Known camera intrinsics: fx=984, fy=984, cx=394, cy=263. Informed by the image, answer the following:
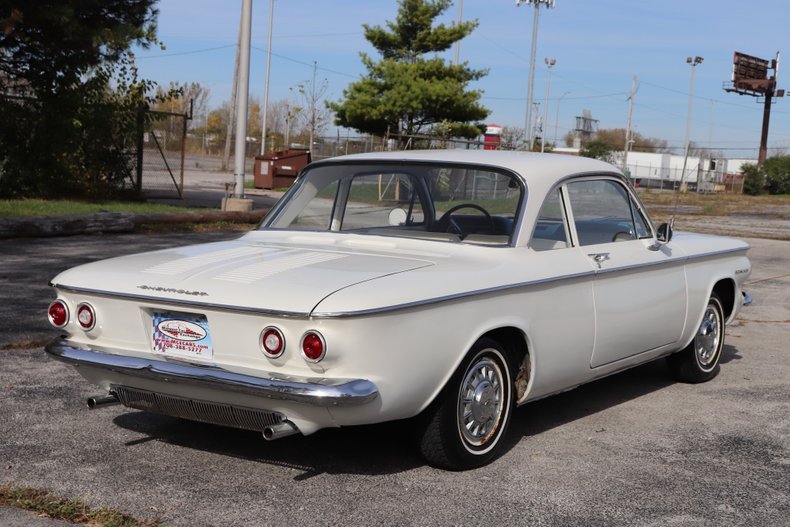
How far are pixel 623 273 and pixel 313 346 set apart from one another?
2.44 m

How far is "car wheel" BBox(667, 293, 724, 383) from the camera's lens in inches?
272

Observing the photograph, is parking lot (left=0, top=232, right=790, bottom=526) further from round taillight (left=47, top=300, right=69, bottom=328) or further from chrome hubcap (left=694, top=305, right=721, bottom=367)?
round taillight (left=47, top=300, right=69, bottom=328)

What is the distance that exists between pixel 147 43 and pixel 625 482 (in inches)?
672

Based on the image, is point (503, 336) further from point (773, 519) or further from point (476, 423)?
point (773, 519)

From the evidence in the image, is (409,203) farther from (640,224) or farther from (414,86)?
(414,86)

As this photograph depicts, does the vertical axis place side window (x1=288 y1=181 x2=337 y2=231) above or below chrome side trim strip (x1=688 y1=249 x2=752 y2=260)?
above

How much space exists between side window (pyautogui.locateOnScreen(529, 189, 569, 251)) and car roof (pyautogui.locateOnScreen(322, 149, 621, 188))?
107 mm

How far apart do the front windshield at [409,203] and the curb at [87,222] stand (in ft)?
29.0

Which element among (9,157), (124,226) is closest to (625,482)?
(124,226)

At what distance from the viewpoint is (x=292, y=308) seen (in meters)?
4.09

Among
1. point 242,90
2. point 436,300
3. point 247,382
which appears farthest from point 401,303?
point 242,90

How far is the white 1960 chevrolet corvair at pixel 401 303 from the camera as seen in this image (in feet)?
13.7

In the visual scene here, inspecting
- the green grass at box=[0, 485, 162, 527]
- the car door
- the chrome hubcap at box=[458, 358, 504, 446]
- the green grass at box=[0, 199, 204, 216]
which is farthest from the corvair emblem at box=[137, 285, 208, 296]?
the green grass at box=[0, 199, 204, 216]

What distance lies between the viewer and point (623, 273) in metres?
5.82
